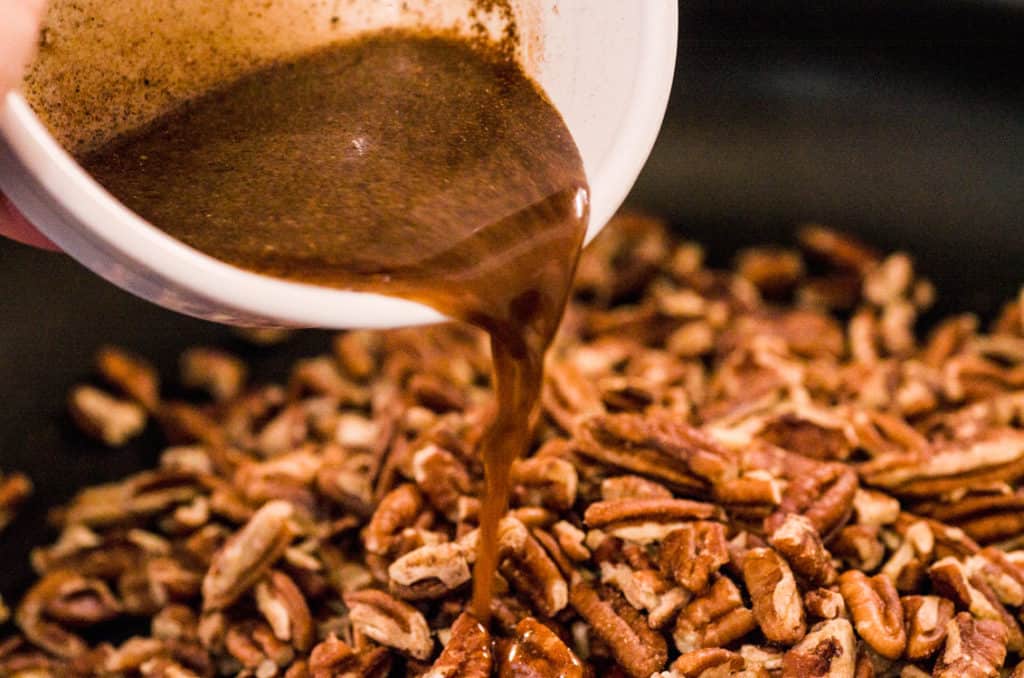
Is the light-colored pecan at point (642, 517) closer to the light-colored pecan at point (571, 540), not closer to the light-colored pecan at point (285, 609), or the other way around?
the light-colored pecan at point (571, 540)

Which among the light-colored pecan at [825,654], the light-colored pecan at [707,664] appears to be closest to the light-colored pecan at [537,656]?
the light-colored pecan at [707,664]

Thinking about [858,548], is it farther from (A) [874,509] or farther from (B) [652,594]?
(B) [652,594]

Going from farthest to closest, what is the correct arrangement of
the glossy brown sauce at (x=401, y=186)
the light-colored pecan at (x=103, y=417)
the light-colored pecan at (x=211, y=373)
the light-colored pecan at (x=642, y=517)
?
the light-colored pecan at (x=211, y=373) → the light-colored pecan at (x=103, y=417) → the light-colored pecan at (x=642, y=517) → the glossy brown sauce at (x=401, y=186)

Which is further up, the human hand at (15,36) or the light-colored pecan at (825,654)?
the human hand at (15,36)

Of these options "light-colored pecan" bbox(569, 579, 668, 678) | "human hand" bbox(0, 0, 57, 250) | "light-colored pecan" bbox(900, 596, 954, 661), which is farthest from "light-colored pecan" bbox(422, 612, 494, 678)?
"human hand" bbox(0, 0, 57, 250)

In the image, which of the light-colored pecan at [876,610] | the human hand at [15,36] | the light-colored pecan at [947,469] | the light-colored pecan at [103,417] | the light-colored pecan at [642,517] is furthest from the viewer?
the light-colored pecan at [103,417]

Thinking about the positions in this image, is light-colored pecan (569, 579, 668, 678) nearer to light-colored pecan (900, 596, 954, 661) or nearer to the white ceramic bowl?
light-colored pecan (900, 596, 954, 661)

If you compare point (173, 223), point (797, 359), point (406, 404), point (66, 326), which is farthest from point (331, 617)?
point (797, 359)
